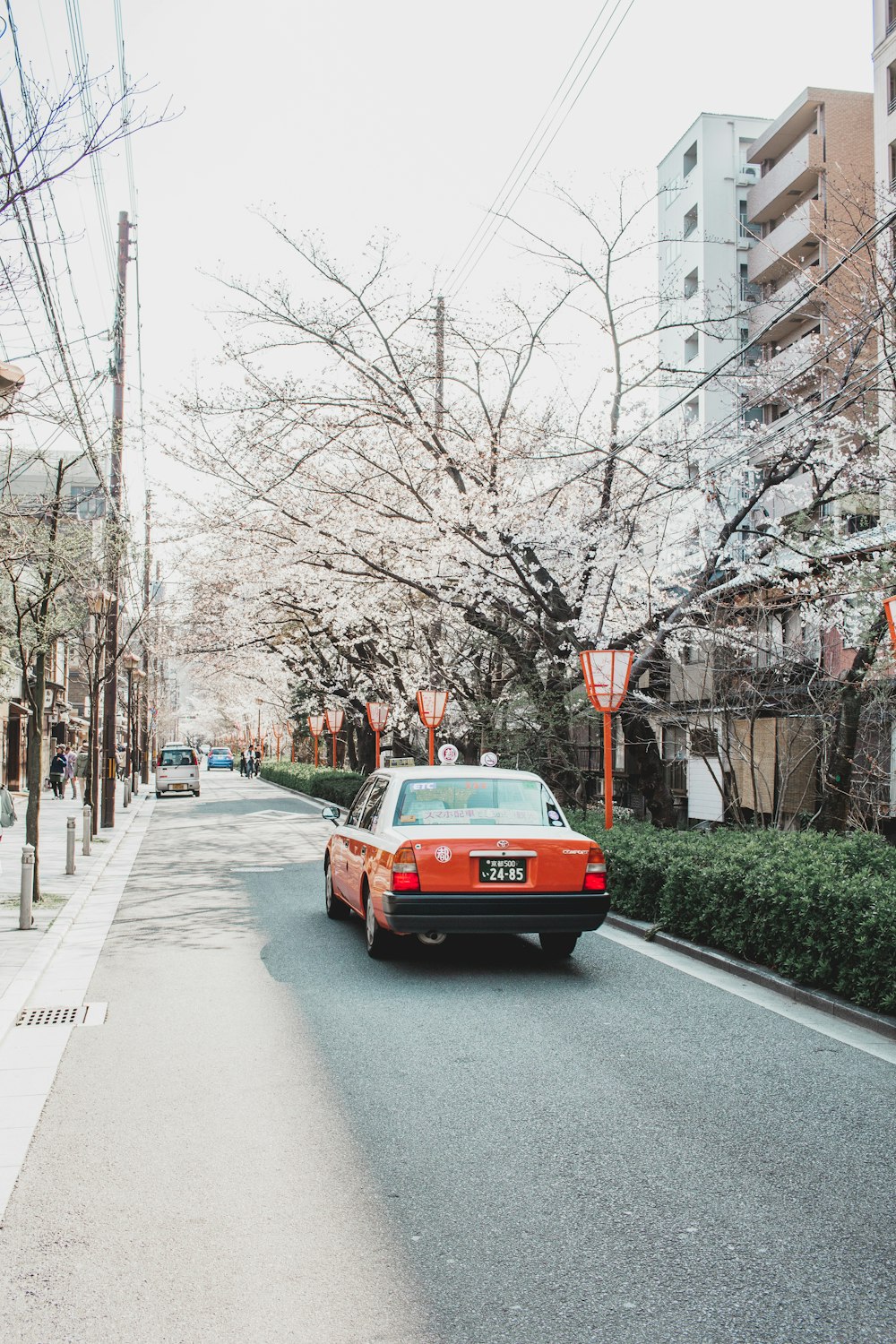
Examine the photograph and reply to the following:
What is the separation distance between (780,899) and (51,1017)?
5.17 metres

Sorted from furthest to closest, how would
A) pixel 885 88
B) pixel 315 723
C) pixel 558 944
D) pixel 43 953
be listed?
pixel 315 723 → pixel 885 88 → pixel 43 953 → pixel 558 944

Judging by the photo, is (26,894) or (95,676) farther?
(95,676)

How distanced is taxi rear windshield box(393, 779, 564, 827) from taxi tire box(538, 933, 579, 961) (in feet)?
3.09

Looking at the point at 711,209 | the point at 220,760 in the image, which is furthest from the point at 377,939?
the point at 220,760

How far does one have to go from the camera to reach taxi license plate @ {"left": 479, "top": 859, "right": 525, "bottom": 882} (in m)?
8.27

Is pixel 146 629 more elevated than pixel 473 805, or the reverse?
pixel 146 629

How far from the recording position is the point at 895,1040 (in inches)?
254

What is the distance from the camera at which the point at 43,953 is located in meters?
9.28

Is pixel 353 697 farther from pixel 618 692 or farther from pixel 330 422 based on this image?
pixel 618 692

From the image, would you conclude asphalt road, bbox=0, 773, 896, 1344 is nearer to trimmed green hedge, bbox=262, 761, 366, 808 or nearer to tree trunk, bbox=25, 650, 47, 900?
tree trunk, bbox=25, 650, 47, 900

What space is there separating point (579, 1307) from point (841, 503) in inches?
698

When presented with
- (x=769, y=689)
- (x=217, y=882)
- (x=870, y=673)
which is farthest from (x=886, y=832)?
(x=217, y=882)

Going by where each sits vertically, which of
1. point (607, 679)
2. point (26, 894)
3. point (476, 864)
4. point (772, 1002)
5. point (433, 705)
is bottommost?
point (772, 1002)

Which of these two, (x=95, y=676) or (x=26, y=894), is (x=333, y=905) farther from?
(x=95, y=676)
